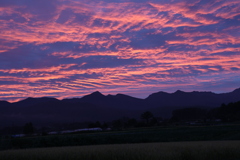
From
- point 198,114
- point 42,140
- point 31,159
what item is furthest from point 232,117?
point 31,159

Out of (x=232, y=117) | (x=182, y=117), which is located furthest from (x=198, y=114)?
(x=232, y=117)

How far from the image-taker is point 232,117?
117062 millimetres

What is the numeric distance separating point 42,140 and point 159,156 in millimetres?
29828

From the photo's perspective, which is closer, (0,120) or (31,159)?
(31,159)

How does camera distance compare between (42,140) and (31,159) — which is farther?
(42,140)

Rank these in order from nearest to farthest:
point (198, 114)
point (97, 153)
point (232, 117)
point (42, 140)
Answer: point (97, 153) → point (42, 140) → point (232, 117) → point (198, 114)

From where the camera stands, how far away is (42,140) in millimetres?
42094

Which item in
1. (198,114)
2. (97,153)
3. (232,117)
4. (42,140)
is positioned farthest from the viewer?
(198,114)

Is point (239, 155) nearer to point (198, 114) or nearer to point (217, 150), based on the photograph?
point (217, 150)

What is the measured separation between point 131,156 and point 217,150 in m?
6.56

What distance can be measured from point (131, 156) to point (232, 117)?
112149 millimetres

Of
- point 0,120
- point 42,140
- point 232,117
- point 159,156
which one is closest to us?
point 159,156

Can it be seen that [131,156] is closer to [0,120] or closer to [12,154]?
[12,154]

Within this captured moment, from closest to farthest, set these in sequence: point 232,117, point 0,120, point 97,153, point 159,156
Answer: point 159,156 < point 97,153 < point 232,117 < point 0,120
